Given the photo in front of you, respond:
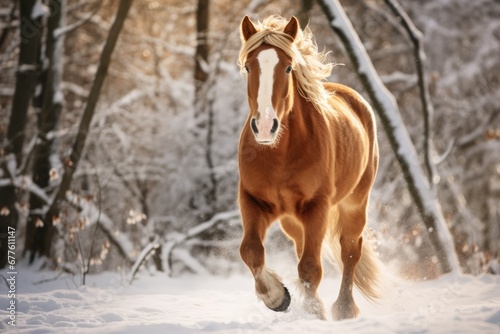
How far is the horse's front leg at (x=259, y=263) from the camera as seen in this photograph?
4664 mm

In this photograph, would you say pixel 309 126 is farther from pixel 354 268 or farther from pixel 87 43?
pixel 87 43

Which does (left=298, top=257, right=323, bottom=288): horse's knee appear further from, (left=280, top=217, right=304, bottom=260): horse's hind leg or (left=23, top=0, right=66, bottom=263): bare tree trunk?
(left=23, top=0, right=66, bottom=263): bare tree trunk

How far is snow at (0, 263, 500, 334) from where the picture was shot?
4219mm

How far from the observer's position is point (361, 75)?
830 centimetres

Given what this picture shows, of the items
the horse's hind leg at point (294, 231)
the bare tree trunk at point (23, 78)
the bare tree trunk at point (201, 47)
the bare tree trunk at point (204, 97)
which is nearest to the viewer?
the horse's hind leg at point (294, 231)

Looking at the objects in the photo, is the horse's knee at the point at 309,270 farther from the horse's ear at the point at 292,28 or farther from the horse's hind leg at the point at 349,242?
the horse's ear at the point at 292,28

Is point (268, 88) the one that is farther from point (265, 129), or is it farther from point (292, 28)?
point (292, 28)

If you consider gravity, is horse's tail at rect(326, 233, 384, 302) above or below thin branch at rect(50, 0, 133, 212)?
below

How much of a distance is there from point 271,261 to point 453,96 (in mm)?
9139

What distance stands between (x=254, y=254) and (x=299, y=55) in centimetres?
161

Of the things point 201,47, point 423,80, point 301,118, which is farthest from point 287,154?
point 201,47

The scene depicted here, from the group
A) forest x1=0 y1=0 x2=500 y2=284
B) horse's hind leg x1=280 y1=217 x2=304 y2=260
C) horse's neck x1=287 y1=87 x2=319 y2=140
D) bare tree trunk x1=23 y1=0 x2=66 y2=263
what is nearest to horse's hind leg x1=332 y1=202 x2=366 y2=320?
horse's hind leg x1=280 y1=217 x2=304 y2=260

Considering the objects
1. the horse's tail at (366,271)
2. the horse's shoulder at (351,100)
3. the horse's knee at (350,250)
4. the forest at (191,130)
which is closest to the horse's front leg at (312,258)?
the horse's knee at (350,250)

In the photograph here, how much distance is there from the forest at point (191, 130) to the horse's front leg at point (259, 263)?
2.27 meters
